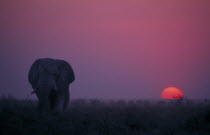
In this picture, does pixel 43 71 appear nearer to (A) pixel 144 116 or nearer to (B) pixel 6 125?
(A) pixel 144 116

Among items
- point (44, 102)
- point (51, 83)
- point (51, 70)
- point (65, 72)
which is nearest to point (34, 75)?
point (51, 70)

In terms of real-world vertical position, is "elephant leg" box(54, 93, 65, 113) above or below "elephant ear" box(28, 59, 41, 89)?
below

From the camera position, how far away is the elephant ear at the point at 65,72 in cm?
2317

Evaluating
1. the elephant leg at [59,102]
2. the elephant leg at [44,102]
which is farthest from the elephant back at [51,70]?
the elephant leg at [44,102]

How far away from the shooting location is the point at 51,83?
21.5m

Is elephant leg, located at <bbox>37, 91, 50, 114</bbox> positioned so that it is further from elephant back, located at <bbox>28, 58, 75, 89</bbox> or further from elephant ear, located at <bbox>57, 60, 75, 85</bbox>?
elephant ear, located at <bbox>57, 60, 75, 85</bbox>

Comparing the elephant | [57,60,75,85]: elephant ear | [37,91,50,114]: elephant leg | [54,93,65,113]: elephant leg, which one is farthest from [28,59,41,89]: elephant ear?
[37,91,50,114]: elephant leg

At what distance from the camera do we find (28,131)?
48.8ft

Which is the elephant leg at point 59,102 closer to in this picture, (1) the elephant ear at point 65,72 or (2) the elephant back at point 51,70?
(2) the elephant back at point 51,70

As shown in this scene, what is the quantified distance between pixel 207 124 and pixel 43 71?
8821 mm

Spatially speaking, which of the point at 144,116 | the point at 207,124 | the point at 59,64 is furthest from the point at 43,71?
the point at 207,124

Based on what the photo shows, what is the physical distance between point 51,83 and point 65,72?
2374mm

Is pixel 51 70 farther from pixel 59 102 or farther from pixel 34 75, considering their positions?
pixel 59 102

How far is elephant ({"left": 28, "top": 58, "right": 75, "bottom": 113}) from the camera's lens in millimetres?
21047
